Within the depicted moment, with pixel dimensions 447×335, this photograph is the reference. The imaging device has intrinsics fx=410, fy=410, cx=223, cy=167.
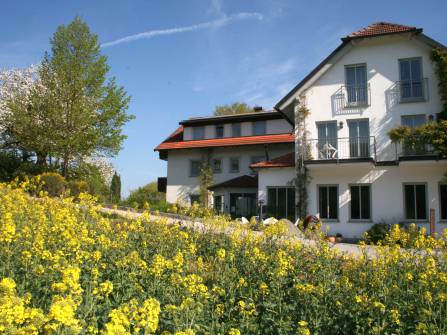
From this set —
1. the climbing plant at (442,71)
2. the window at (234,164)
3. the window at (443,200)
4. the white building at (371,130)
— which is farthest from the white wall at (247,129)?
the window at (443,200)

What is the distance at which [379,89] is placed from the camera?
21312 millimetres

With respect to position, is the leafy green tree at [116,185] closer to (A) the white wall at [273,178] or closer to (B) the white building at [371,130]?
(A) the white wall at [273,178]

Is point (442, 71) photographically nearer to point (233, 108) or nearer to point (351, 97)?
point (351, 97)

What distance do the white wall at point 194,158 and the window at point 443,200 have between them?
11.7 m

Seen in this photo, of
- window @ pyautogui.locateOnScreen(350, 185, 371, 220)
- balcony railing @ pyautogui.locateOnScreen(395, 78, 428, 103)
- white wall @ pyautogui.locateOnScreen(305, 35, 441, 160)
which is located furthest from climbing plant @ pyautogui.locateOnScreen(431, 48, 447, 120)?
window @ pyautogui.locateOnScreen(350, 185, 371, 220)

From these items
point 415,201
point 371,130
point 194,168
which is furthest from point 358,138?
point 194,168

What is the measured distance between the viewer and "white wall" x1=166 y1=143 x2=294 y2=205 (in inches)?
1217

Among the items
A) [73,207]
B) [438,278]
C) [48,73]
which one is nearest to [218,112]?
[48,73]

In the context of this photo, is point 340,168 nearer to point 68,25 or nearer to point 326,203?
point 326,203

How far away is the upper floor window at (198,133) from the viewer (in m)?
33.4

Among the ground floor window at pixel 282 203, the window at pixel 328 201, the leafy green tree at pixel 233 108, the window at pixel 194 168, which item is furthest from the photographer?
the leafy green tree at pixel 233 108

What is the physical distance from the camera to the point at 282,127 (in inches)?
1201

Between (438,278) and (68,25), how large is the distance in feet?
104

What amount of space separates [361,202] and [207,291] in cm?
1642
